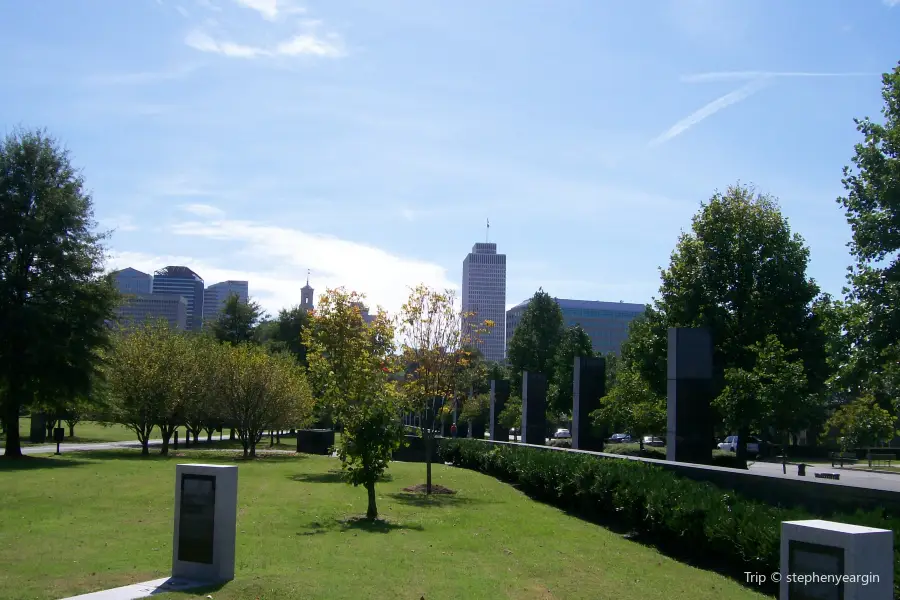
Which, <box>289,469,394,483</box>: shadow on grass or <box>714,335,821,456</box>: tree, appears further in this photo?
<box>714,335,821,456</box>: tree

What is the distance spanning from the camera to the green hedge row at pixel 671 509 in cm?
1036

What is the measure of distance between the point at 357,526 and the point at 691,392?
30.1 ft

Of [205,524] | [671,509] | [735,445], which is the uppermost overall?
[205,524]

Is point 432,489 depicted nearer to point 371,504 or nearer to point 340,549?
point 371,504

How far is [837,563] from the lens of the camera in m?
5.92

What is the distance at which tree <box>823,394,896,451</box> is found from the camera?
37531 millimetres

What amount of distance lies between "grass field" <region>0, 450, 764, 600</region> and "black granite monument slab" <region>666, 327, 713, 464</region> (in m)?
3.70

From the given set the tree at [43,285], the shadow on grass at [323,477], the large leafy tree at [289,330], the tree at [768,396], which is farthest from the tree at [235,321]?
the tree at [768,396]

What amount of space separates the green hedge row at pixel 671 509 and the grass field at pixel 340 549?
1.56ft

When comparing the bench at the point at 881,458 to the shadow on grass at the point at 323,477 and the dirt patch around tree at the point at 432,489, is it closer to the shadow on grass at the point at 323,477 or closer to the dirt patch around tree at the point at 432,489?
the dirt patch around tree at the point at 432,489

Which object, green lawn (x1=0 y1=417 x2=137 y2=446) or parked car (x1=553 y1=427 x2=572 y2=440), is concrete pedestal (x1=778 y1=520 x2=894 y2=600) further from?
parked car (x1=553 y1=427 x2=572 y2=440)

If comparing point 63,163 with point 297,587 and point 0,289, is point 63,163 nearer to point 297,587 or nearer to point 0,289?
point 0,289

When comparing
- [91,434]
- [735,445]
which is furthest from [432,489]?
[91,434]

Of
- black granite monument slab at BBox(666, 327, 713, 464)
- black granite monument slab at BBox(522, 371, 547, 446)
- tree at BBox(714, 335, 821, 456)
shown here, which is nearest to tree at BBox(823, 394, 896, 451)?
tree at BBox(714, 335, 821, 456)
